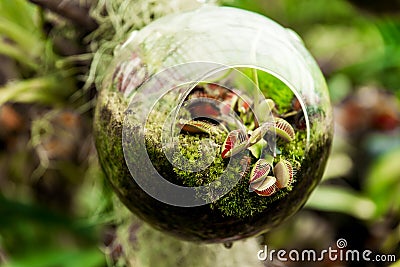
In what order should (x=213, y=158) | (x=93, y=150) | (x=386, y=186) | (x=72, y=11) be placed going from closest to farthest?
(x=213, y=158)
(x=72, y=11)
(x=93, y=150)
(x=386, y=186)

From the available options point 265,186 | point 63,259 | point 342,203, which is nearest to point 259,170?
point 265,186

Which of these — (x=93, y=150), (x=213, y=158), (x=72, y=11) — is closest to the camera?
(x=213, y=158)

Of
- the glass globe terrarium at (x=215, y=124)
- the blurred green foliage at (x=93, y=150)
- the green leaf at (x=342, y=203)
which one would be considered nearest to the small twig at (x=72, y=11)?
the blurred green foliage at (x=93, y=150)

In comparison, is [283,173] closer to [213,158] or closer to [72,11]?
[213,158]

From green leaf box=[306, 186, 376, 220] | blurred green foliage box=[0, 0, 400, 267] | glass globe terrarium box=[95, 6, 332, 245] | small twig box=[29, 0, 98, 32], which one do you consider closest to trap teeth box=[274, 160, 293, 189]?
glass globe terrarium box=[95, 6, 332, 245]

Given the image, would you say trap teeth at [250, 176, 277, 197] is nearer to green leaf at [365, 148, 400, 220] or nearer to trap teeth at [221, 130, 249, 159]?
trap teeth at [221, 130, 249, 159]

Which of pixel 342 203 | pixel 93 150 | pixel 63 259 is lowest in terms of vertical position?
pixel 342 203
